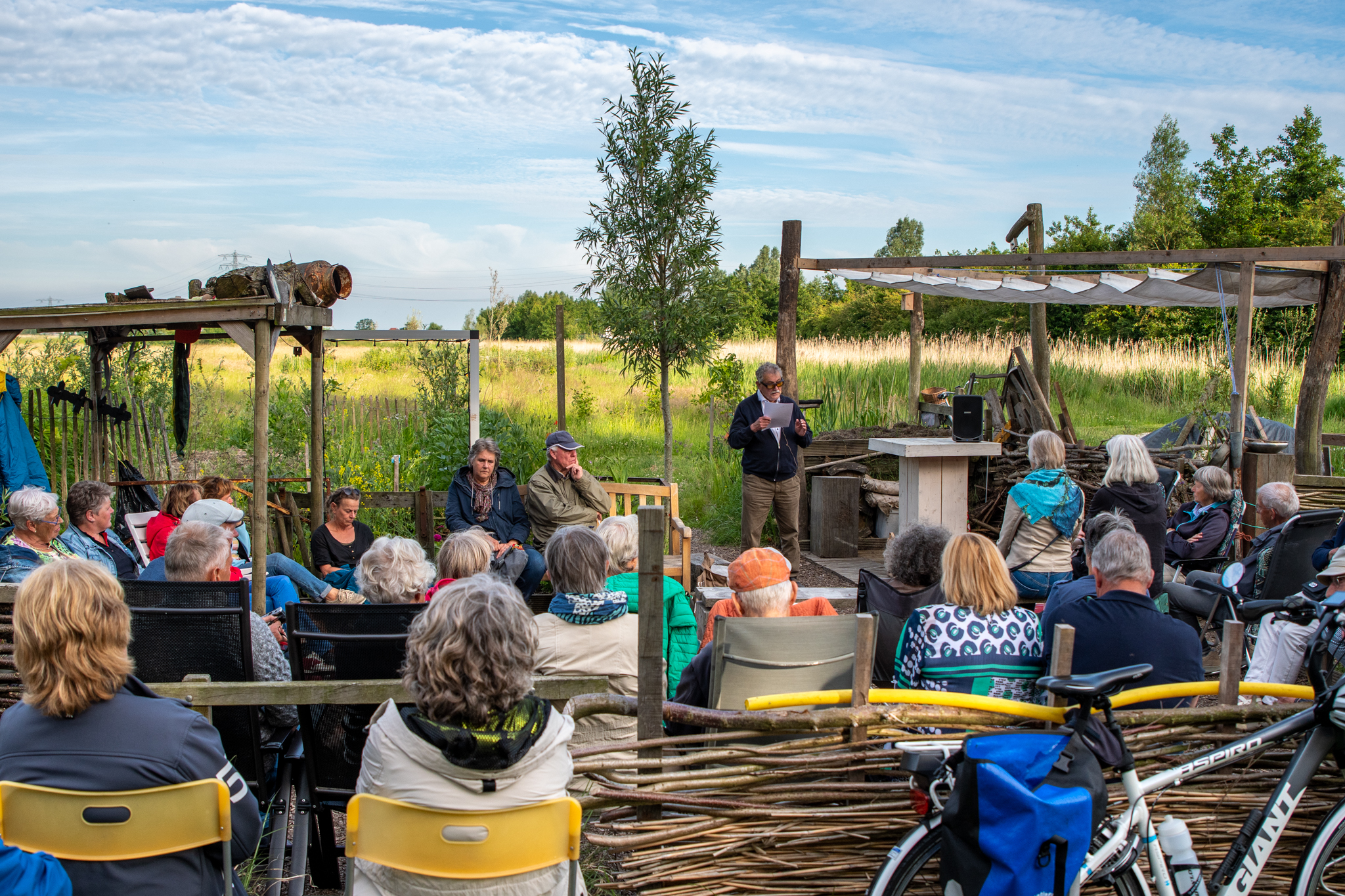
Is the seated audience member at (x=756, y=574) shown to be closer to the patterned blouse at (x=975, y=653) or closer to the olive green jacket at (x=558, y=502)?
the patterned blouse at (x=975, y=653)

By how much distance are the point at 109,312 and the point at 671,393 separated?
12.4 metres

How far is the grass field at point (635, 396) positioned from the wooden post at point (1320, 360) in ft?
3.42

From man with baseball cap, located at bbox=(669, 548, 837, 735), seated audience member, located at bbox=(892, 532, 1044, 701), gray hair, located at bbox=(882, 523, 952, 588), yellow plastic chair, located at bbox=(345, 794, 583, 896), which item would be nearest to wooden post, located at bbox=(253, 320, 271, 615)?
man with baseball cap, located at bbox=(669, 548, 837, 735)

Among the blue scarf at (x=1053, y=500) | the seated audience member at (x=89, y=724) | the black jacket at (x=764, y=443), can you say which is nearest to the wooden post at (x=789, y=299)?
the black jacket at (x=764, y=443)

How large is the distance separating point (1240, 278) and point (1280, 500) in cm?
311

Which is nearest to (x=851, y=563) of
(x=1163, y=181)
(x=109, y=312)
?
(x=109, y=312)

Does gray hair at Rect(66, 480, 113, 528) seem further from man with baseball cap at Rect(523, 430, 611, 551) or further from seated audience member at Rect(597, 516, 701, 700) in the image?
seated audience member at Rect(597, 516, 701, 700)

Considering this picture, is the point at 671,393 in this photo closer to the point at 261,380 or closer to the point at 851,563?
the point at 851,563

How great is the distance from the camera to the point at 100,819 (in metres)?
1.98

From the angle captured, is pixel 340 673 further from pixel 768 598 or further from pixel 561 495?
pixel 561 495

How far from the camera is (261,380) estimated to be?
193 inches

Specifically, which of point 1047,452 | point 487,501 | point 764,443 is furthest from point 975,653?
point 764,443

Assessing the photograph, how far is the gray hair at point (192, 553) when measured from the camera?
3.62m

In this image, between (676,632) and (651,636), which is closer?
(651,636)
